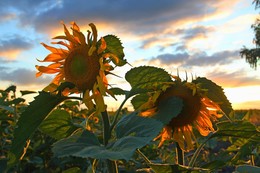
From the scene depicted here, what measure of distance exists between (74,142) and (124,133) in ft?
0.44

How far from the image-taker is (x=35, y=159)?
3.20 m

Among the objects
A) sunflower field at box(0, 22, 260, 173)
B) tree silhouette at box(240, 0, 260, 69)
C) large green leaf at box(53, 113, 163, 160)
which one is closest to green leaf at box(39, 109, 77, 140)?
sunflower field at box(0, 22, 260, 173)

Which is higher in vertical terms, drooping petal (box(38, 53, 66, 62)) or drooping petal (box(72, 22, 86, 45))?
drooping petal (box(72, 22, 86, 45))

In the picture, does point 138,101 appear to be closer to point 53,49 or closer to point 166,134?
point 166,134

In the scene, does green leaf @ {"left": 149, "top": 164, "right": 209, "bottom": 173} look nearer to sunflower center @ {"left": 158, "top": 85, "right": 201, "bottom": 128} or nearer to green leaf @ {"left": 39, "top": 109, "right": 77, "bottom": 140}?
sunflower center @ {"left": 158, "top": 85, "right": 201, "bottom": 128}

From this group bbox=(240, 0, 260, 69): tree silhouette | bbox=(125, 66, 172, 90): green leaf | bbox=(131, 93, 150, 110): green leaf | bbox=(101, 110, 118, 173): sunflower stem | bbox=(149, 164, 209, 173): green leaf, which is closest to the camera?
bbox=(149, 164, 209, 173): green leaf

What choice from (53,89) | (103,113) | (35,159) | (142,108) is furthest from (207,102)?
(35,159)

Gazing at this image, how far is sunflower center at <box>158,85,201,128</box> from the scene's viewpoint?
1.28m

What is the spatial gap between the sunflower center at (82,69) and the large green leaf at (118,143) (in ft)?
0.76

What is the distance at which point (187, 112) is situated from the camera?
4.46 feet

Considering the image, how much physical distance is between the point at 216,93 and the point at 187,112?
4.1 inches

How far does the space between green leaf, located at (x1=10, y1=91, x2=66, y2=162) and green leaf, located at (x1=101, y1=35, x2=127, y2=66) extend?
213 mm

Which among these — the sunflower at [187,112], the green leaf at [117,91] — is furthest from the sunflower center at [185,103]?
the green leaf at [117,91]

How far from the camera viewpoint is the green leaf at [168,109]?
3.76 feet
